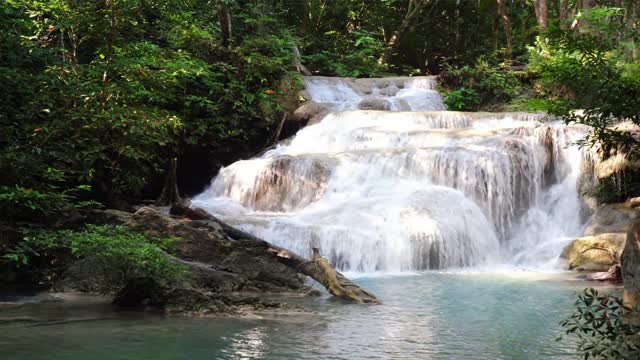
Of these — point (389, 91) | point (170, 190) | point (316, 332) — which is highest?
point (389, 91)

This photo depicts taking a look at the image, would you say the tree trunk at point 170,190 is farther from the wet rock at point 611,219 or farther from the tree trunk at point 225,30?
the wet rock at point 611,219

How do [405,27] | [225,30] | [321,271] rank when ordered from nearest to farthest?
[321,271]
[225,30]
[405,27]

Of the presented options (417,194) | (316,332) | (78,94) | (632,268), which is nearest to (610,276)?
(417,194)

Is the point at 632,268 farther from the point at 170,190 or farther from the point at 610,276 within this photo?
the point at 170,190

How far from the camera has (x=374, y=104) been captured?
21562mm

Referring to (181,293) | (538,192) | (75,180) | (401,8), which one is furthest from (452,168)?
(401,8)

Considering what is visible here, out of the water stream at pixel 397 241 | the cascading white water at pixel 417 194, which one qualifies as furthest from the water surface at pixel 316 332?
the cascading white water at pixel 417 194

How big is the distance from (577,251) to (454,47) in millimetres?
21094

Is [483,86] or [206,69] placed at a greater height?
[483,86]

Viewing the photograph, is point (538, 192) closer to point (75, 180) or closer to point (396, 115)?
point (396, 115)

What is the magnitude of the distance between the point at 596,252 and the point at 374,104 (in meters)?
10.9

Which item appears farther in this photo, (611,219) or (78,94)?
(611,219)

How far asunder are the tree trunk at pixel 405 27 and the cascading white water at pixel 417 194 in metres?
11.9

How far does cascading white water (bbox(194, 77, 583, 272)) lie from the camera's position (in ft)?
41.1
